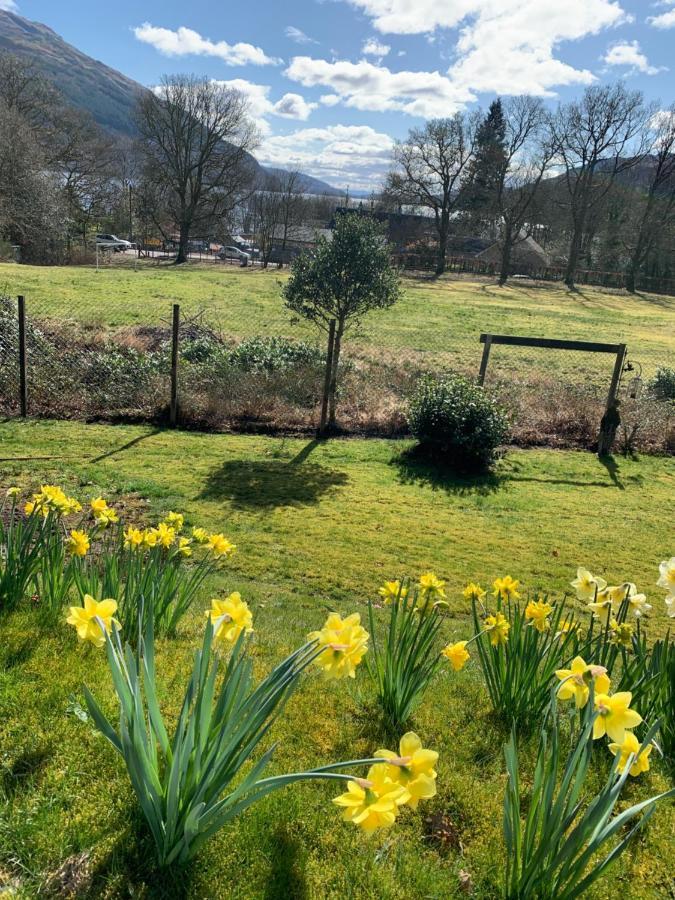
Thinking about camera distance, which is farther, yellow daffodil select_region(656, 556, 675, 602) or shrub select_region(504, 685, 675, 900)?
yellow daffodil select_region(656, 556, 675, 602)

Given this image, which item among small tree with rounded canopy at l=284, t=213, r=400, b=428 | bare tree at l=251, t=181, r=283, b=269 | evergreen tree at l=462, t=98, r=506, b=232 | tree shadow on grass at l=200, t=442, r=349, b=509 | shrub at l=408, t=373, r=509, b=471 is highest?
evergreen tree at l=462, t=98, r=506, b=232

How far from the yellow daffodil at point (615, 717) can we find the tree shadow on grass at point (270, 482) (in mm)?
5160

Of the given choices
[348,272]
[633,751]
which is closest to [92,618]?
[633,751]

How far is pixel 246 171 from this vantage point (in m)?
48.1

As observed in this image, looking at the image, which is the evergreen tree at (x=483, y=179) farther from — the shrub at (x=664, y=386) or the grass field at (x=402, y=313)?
the shrub at (x=664, y=386)

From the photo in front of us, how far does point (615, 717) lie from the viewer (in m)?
1.54

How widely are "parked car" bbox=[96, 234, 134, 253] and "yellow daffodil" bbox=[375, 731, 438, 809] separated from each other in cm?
4971

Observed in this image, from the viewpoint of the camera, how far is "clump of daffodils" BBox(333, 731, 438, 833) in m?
1.15

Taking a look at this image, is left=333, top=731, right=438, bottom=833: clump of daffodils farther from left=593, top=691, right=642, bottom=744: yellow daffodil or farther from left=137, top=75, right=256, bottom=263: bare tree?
left=137, top=75, right=256, bottom=263: bare tree

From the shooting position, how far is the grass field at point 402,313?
51.4 feet

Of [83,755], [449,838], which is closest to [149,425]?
[83,755]

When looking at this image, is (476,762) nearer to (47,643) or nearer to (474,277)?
(47,643)

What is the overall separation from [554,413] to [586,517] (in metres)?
3.87

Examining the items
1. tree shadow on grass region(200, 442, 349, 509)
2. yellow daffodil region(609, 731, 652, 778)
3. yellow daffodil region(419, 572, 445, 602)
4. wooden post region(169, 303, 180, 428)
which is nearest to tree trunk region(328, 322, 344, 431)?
tree shadow on grass region(200, 442, 349, 509)
